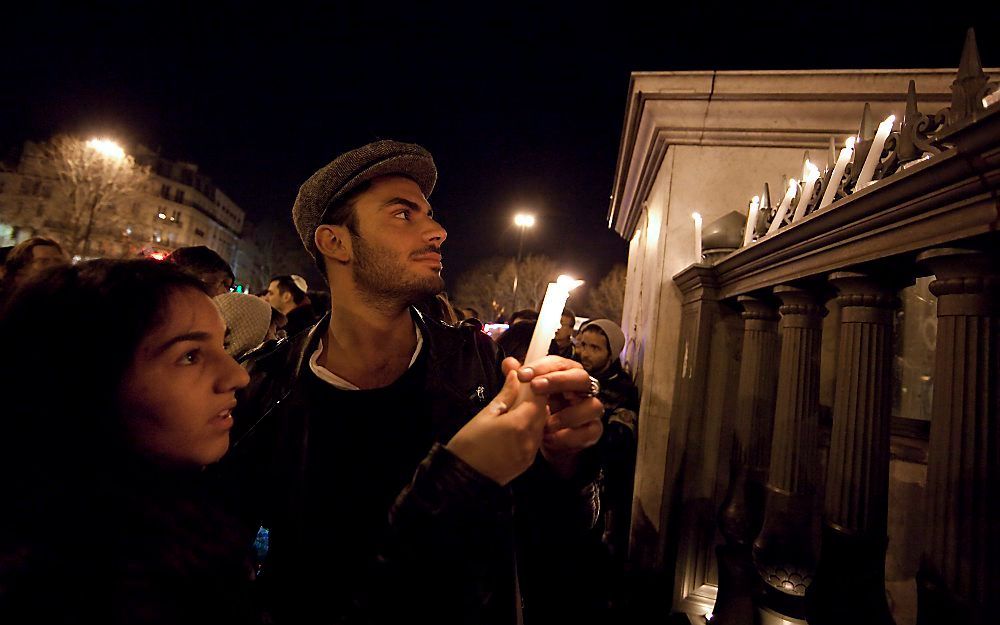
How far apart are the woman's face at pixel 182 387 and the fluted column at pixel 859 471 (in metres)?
2.67

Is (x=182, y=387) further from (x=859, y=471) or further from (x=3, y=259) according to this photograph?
(x=3, y=259)

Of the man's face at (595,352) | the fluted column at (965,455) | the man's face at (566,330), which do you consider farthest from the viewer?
the man's face at (566,330)

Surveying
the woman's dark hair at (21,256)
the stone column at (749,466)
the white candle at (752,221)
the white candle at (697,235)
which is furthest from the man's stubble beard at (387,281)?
the woman's dark hair at (21,256)

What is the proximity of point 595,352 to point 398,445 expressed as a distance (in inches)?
145

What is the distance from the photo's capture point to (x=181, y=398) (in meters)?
1.23

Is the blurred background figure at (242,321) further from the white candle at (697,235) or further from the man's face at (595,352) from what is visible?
the white candle at (697,235)

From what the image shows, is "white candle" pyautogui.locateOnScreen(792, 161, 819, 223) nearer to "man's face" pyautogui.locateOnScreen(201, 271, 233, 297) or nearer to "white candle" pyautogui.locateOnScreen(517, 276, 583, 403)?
"white candle" pyautogui.locateOnScreen(517, 276, 583, 403)

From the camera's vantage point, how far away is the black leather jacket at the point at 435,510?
1.02 meters

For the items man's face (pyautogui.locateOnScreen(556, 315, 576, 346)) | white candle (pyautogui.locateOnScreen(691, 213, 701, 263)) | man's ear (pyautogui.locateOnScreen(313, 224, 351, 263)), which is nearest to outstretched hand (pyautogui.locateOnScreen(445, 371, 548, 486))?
Answer: man's ear (pyautogui.locateOnScreen(313, 224, 351, 263))

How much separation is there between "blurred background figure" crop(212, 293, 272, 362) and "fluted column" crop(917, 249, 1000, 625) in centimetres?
404

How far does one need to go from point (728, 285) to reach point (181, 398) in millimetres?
3784

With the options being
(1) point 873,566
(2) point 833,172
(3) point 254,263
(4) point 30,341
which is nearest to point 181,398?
(4) point 30,341

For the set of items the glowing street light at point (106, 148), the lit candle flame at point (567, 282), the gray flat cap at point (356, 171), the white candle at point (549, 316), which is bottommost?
the white candle at point (549, 316)

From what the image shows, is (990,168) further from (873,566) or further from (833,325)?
(833,325)
